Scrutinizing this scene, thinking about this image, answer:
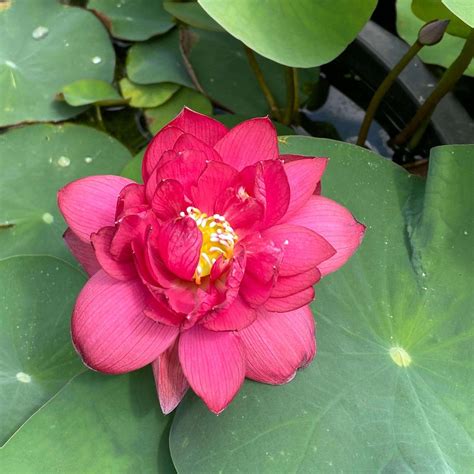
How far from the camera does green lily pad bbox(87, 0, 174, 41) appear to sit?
3.78ft

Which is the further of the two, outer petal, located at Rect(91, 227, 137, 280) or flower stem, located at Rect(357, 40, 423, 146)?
flower stem, located at Rect(357, 40, 423, 146)

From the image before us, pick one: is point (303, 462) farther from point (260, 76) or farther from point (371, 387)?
point (260, 76)

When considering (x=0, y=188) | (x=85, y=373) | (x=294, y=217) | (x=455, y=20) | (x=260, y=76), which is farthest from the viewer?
(x=260, y=76)

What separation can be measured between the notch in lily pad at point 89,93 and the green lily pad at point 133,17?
123 mm

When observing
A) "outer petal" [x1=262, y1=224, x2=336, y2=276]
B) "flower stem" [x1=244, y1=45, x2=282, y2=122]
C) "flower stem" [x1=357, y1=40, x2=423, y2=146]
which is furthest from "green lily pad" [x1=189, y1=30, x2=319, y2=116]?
"outer petal" [x1=262, y1=224, x2=336, y2=276]

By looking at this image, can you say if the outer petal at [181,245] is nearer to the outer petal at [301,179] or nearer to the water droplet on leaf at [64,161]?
the outer petal at [301,179]

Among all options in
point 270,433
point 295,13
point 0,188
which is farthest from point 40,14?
point 270,433

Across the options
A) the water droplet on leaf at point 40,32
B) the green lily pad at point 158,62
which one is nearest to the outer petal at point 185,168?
the green lily pad at point 158,62

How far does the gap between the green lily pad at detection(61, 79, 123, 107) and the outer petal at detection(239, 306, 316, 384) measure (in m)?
0.65

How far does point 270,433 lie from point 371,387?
0.44ft

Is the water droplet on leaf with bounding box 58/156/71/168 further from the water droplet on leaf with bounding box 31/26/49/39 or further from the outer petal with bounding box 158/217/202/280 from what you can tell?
the outer petal with bounding box 158/217/202/280

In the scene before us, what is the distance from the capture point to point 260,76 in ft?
3.56

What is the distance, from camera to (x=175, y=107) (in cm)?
113

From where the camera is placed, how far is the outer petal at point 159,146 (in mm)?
587
